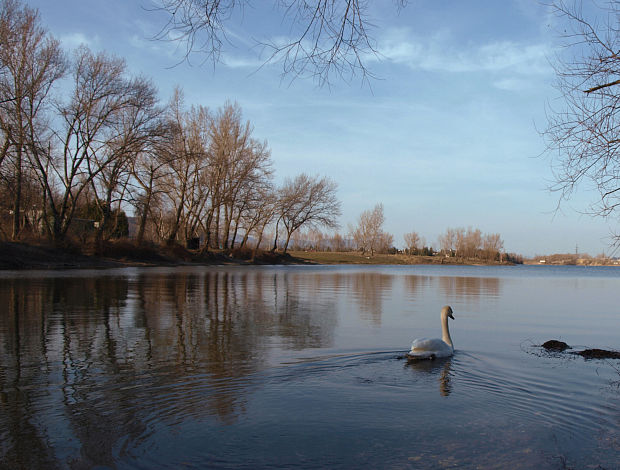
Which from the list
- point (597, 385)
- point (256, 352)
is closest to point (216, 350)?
point (256, 352)

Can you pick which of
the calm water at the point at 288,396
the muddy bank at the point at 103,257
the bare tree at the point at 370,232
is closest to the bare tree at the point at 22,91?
the muddy bank at the point at 103,257

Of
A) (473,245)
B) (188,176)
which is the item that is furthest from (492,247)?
(188,176)

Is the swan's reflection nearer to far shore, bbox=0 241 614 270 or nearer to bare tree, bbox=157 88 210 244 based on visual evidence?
far shore, bbox=0 241 614 270

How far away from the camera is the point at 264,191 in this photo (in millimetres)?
52188

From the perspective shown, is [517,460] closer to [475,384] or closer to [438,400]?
[438,400]

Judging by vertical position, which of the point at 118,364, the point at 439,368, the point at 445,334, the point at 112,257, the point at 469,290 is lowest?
the point at 469,290

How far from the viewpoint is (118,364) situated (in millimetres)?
6039

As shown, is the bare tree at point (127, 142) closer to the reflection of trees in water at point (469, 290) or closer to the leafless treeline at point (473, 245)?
the reflection of trees in water at point (469, 290)

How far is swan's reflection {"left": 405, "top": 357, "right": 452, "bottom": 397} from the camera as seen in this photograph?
5723 millimetres

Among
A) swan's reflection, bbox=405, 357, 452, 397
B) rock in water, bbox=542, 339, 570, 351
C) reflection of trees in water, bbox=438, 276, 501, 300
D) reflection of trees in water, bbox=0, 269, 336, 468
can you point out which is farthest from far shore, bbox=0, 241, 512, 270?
rock in water, bbox=542, 339, 570, 351

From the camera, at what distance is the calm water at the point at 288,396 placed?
3637mm

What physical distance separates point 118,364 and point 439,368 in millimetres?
4095

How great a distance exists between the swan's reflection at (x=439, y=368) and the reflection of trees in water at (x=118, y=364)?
5.50 ft

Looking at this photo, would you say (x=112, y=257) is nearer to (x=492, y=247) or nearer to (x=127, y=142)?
(x=127, y=142)
